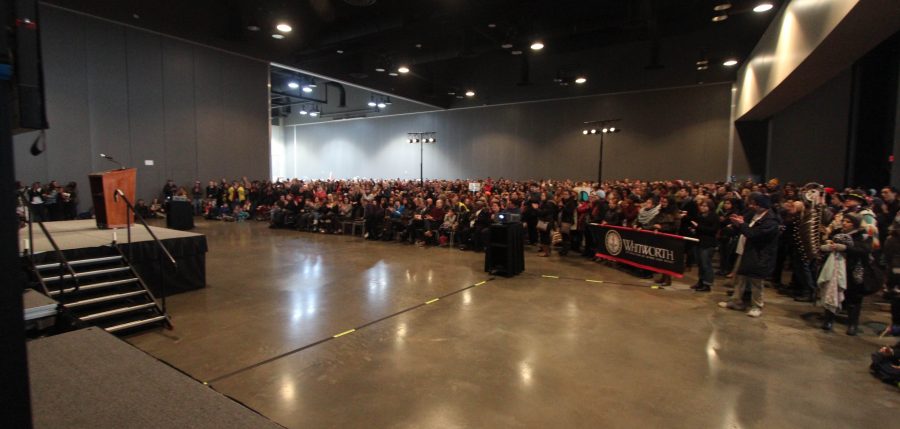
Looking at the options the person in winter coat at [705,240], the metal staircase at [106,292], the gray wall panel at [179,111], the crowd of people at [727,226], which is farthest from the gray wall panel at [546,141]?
the metal staircase at [106,292]

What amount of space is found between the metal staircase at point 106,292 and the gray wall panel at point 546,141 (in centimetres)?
1942

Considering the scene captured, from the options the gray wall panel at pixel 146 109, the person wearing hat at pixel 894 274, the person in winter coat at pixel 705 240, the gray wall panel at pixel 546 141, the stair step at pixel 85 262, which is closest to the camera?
the person wearing hat at pixel 894 274

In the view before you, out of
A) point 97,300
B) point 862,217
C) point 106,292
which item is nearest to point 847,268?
point 862,217

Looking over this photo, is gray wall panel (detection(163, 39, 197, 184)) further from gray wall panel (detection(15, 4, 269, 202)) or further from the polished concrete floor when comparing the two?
the polished concrete floor

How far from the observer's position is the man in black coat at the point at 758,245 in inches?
201

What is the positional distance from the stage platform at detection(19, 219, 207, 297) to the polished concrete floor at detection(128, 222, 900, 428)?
0.32m

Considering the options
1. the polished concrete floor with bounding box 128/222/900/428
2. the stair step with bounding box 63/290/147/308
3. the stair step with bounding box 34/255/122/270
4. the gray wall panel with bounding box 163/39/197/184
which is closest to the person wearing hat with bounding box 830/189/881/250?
the polished concrete floor with bounding box 128/222/900/428

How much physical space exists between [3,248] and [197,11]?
59.4ft

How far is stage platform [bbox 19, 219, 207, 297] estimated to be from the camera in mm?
5441

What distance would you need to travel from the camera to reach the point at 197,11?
602 inches

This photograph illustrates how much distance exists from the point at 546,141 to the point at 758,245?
695 inches

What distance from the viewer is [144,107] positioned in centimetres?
1470

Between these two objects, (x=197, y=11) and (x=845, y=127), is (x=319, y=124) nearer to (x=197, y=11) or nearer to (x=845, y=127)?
(x=197, y=11)

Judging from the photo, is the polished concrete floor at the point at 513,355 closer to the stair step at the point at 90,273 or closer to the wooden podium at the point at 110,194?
the stair step at the point at 90,273
